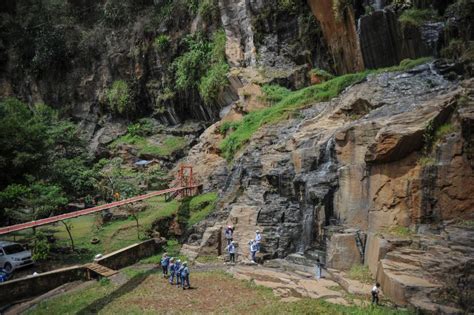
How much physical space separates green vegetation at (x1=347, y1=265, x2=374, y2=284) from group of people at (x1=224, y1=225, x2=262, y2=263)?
431cm

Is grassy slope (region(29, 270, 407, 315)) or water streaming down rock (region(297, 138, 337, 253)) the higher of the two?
water streaming down rock (region(297, 138, 337, 253))

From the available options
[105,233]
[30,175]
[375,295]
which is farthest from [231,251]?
[30,175]

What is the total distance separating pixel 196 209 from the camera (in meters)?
22.3

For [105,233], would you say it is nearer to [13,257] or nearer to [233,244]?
[13,257]

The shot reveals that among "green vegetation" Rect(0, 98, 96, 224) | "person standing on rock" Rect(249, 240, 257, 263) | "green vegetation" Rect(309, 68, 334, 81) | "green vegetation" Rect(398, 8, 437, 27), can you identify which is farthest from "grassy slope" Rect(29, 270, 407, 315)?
"green vegetation" Rect(309, 68, 334, 81)

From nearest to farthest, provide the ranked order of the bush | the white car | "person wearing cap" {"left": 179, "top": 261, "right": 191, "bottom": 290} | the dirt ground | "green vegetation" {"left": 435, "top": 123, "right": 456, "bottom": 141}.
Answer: the dirt ground
"green vegetation" {"left": 435, "top": 123, "right": 456, "bottom": 141}
"person wearing cap" {"left": 179, "top": 261, "right": 191, "bottom": 290}
the white car
the bush

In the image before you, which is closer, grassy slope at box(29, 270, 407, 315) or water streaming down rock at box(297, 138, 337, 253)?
grassy slope at box(29, 270, 407, 315)

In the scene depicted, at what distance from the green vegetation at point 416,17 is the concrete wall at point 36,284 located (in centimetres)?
2082

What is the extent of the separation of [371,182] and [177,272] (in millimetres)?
8040

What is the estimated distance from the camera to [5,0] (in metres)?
50.0

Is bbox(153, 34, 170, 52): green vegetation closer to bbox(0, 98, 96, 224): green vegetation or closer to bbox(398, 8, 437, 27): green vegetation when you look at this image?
bbox(0, 98, 96, 224): green vegetation

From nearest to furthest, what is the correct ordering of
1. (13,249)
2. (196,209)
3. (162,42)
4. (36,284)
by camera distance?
(36,284)
(13,249)
(196,209)
(162,42)

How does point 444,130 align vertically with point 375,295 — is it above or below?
above

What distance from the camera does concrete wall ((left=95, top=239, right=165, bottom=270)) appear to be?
17328mm
